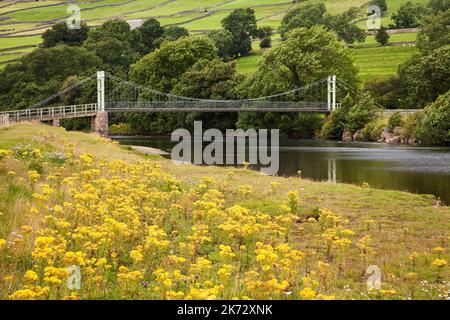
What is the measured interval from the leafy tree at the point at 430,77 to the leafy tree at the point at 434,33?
33.1ft

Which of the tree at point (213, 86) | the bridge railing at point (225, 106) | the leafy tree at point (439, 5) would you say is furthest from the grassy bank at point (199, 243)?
the leafy tree at point (439, 5)

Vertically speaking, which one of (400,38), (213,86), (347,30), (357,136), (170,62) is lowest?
(357,136)

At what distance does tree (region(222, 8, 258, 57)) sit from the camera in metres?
132

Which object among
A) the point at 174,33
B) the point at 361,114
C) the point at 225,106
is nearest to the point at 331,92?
the point at 361,114

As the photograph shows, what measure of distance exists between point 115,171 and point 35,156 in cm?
352

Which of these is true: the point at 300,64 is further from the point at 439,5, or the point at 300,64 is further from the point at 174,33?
the point at 174,33

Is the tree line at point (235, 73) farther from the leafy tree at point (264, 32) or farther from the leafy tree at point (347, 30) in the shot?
the leafy tree at point (264, 32)

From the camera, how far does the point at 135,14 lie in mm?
190125

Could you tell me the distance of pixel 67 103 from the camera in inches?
3861

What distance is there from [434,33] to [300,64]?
66.4ft

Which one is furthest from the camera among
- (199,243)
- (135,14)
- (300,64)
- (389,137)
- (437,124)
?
(135,14)

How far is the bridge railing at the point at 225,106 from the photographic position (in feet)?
260
